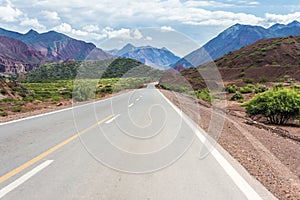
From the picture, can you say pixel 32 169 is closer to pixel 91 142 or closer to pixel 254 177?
pixel 91 142

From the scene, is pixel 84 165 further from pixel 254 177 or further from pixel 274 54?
pixel 274 54

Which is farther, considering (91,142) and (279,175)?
(91,142)

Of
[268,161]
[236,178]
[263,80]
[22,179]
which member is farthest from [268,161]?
[263,80]

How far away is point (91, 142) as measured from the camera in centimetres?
904

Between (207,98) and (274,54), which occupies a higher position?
(274,54)

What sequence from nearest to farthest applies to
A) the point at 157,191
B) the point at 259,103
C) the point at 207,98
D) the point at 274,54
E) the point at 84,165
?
1. the point at 157,191
2. the point at 84,165
3. the point at 259,103
4. the point at 207,98
5. the point at 274,54

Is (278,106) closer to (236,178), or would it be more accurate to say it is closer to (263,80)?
(236,178)

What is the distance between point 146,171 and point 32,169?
215 cm

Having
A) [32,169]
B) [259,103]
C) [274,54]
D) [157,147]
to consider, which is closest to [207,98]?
[259,103]

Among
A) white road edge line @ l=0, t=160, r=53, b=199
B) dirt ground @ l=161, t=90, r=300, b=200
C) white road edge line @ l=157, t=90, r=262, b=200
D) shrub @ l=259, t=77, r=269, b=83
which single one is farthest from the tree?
shrub @ l=259, t=77, r=269, b=83

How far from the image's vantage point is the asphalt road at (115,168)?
507 cm

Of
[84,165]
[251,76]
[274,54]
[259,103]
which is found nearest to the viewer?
[84,165]

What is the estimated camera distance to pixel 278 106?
21.5 metres

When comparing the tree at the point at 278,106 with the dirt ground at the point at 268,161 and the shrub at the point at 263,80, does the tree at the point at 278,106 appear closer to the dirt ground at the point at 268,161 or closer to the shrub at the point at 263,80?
the dirt ground at the point at 268,161
